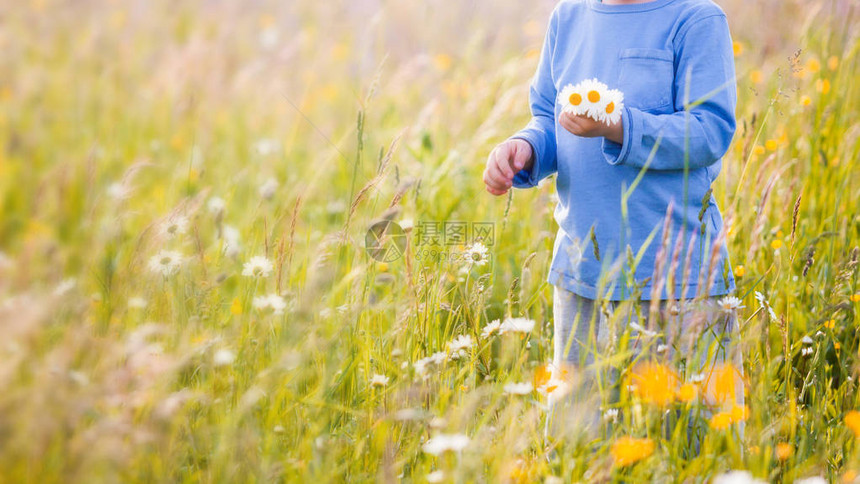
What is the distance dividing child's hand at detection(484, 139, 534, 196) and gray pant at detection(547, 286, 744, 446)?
0.28 metres

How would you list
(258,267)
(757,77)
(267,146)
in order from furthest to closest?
1. (267,146)
2. (757,77)
3. (258,267)

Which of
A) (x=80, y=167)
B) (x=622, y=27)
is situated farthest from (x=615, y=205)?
(x=80, y=167)

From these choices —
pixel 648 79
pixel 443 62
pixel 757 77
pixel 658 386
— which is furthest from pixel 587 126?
pixel 443 62

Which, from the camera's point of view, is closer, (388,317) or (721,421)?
(721,421)

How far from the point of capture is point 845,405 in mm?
1505

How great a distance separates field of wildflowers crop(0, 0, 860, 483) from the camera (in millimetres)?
1077

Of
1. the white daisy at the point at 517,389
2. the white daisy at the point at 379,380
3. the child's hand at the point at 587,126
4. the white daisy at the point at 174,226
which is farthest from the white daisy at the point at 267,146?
the white daisy at the point at 517,389

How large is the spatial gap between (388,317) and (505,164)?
21.5 inches

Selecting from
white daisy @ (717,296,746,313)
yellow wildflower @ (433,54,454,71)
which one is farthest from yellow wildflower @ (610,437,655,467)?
yellow wildflower @ (433,54,454,71)

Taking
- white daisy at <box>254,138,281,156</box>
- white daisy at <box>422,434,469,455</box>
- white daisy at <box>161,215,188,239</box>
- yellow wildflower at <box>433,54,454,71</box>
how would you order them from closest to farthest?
1. white daisy at <box>422,434,469,455</box>
2. white daisy at <box>161,215,188,239</box>
3. white daisy at <box>254,138,281,156</box>
4. yellow wildflower at <box>433,54,454,71</box>

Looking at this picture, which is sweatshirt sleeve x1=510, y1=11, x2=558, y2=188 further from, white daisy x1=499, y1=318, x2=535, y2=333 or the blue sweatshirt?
white daisy x1=499, y1=318, x2=535, y2=333

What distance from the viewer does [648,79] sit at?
4.61 feet

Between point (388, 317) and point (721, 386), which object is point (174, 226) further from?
point (721, 386)

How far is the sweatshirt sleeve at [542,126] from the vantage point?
61.8 inches
